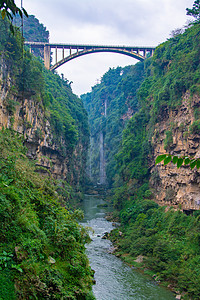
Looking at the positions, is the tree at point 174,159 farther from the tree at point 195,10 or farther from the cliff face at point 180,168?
the tree at point 195,10

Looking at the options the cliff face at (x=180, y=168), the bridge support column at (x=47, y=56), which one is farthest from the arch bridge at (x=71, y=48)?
the cliff face at (x=180, y=168)

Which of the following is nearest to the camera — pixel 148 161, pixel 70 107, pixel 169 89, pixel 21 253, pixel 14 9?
pixel 14 9

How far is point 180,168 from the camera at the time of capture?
22141 millimetres

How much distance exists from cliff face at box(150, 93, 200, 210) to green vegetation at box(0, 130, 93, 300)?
11867 mm

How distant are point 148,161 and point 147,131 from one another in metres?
3.70

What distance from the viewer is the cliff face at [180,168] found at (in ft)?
64.7

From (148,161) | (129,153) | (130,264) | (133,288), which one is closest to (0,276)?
(133,288)

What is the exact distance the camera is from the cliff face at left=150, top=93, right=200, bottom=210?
19734 millimetres

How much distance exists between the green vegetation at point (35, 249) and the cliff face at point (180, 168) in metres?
11.9

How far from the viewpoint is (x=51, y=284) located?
602 cm

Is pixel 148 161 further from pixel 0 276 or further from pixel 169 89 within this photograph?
pixel 0 276

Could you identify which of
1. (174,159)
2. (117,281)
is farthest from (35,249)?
(117,281)

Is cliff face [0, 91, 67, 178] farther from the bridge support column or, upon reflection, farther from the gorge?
the bridge support column

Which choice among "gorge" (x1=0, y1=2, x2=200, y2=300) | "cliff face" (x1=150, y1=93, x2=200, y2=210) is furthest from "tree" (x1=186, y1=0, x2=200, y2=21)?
"cliff face" (x1=150, y1=93, x2=200, y2=210)
